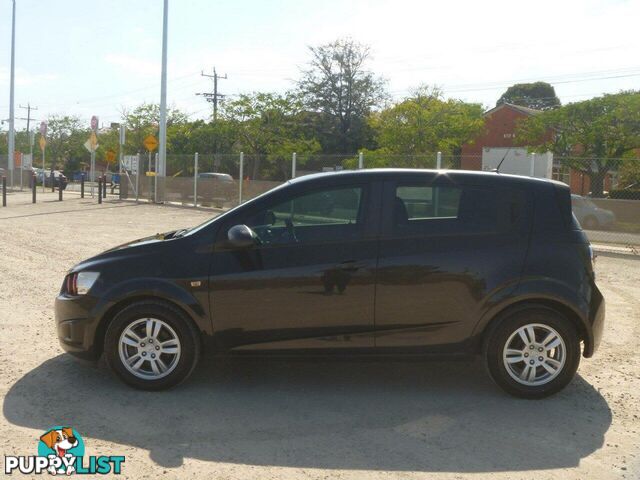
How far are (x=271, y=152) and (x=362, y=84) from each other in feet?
44.4

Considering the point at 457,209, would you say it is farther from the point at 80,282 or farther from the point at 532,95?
the point at 532,95

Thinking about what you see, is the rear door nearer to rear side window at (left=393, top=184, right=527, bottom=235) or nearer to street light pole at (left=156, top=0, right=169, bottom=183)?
rear side window at (left=393, top=184, right=527, bottom=235)

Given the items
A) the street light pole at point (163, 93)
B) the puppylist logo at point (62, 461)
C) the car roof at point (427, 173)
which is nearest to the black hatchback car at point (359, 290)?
the car roof at point (427, 173)

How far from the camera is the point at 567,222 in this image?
5082 mm

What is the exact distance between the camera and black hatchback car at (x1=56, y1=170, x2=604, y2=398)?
4.91 meters

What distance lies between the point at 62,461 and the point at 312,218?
7.54ft

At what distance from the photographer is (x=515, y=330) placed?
4969 millimetres

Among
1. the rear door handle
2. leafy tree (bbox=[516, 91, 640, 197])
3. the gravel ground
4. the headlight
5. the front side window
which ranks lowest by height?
the gravel ground

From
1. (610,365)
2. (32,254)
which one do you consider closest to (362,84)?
(32,254)

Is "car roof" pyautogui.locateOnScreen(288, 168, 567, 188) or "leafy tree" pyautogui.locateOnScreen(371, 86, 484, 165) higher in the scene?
"leafy tree" pyautogui.locateOnScreen(371, 86, 484, 165)

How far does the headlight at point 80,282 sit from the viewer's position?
5027 mm

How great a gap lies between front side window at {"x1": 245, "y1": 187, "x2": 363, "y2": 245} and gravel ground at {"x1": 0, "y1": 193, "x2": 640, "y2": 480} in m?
0.91

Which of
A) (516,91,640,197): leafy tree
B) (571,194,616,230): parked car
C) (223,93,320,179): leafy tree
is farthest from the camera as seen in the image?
(223,93,320,179): leafy tree

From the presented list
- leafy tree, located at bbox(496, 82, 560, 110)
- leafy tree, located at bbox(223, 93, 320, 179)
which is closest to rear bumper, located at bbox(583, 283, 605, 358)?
leafy tree, located at bbox(223, 93, 320, 179)
